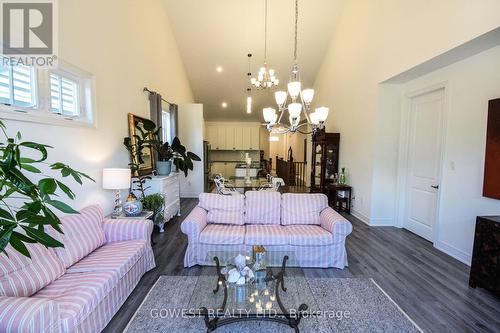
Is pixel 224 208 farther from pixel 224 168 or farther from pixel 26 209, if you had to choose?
pixel 224 168

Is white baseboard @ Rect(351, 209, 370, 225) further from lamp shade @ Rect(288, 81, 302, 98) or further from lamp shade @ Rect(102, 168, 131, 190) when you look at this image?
lamp shade @ Rect(102, 168, 131, 190)

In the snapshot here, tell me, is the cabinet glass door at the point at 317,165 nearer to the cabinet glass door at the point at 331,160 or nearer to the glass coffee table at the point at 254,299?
the cabinet glass door at the point at 331,160

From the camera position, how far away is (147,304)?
2.31 m

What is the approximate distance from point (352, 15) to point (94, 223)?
601 cm

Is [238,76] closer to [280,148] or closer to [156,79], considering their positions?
[156,79]

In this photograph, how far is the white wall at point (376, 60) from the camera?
2.96 meters

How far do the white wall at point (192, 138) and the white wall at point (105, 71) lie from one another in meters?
1.78

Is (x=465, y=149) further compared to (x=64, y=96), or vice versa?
(x=465, y=149)

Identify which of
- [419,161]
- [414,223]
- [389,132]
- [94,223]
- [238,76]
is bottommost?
Answer: [414,223]

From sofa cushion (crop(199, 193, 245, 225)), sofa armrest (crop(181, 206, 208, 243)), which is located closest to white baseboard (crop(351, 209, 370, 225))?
sofa cushion (crop(199, 193, 245, 225))

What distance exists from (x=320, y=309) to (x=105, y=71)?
152 inches

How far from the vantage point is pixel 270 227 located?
3.30m


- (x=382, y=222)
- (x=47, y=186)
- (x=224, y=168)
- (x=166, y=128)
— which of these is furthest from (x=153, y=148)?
(x=224, y=168)

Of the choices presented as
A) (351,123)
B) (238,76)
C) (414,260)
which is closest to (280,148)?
(238,76)
